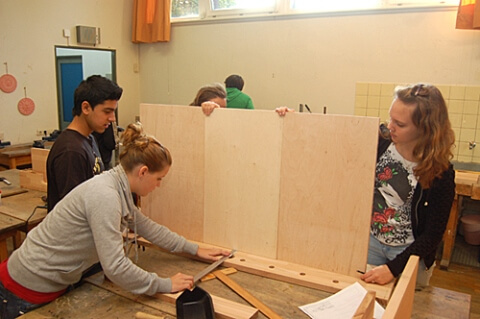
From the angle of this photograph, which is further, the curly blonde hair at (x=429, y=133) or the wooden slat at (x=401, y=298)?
the curly blonde hair at (x=429, y=133)

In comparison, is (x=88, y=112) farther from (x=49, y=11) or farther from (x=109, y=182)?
(x=49, y=11)

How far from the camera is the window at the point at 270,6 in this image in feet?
A: 12.6

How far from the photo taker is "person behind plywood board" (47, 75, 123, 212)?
1.55 meters

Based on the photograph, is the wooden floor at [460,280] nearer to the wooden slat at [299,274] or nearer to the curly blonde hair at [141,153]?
the wooden slat at [299,274]

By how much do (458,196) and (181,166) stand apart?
2.54 m

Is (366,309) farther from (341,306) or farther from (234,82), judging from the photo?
(234,82)

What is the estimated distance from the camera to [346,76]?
4.18m

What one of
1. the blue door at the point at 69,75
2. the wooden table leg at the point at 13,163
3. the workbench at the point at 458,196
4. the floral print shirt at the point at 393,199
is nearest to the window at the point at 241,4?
the blue door at the point at 69,75

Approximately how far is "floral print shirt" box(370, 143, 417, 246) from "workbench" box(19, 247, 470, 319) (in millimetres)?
234

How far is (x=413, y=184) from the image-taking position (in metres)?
1.47

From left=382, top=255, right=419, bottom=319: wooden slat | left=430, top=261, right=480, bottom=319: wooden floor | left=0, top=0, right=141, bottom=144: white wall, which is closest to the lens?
left=382, top=255, right=419, bottom=319: wooden slat

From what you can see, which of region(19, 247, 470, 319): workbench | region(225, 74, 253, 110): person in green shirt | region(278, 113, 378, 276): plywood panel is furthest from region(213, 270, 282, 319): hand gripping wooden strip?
region(225, 74, 253, 110): person in green shirt

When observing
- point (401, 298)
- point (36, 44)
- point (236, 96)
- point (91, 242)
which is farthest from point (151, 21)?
point (401, 298)

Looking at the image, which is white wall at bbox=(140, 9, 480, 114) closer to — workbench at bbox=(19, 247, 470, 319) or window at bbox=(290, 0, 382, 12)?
window at bbox=(290, 0, 382, 12)
